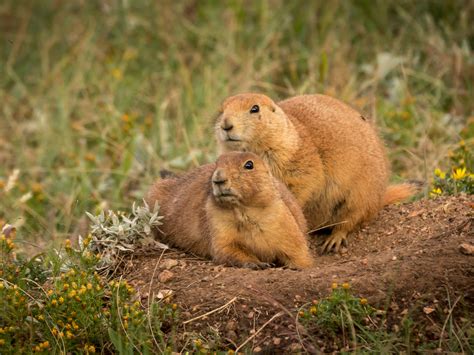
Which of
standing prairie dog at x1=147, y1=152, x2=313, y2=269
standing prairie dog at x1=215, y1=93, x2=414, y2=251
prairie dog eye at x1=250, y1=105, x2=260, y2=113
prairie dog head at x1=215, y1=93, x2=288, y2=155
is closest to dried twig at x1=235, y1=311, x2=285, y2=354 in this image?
standing prairie dog at x1=147, y1=152, x2=313, y2=269

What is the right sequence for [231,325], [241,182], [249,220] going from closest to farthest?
[231,325]
[241,182]
[249,220]

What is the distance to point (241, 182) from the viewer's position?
5.34m

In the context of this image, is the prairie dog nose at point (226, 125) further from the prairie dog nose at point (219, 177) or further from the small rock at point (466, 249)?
the small rock at point (466, 249)

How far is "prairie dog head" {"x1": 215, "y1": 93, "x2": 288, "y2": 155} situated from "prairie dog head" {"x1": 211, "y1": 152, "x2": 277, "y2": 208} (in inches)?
28.9

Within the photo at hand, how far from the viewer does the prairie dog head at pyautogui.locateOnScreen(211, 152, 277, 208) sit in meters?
5.27

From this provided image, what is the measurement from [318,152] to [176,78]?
14.9ft

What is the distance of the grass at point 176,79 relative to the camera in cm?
863

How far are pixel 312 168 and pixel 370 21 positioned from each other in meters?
5.04

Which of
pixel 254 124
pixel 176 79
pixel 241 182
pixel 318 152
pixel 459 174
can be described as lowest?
pixel 459 174

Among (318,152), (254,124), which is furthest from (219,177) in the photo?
(318,152)

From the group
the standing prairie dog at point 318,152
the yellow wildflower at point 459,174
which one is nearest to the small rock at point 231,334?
the standing prairie dog at point 318,152

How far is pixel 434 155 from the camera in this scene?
7789mm

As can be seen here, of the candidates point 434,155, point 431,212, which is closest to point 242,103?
point 431,212

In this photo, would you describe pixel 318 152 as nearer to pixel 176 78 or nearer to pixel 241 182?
pixel 241 182
